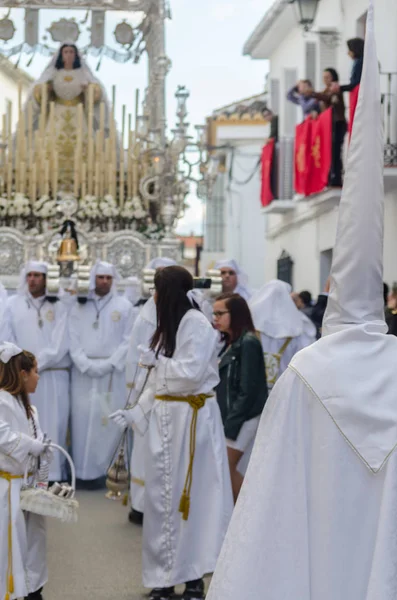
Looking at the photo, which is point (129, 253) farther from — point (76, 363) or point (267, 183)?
point (267, 183)

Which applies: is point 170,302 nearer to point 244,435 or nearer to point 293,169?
point 244,435

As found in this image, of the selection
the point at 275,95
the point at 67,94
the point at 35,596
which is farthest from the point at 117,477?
the point at 275,95

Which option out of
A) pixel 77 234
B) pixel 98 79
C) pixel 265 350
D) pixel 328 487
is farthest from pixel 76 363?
pixel 328 487

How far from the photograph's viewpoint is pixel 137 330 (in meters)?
9.12

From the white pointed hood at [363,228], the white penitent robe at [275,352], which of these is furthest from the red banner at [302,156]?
the white pointed hood at [363,228]

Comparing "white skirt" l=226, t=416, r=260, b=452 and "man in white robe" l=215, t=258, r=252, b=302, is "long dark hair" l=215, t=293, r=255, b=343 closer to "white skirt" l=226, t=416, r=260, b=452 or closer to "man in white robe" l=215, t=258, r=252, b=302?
"white skirt" l=226, t=416, r=260, b=452

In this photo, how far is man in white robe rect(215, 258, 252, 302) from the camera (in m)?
11.5

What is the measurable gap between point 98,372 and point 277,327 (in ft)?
6.57


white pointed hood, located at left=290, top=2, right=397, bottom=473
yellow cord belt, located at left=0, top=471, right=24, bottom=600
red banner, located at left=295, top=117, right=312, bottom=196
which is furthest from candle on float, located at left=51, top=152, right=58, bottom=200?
white pointed hood, located at left=290, top=2, right=397, bottom=473

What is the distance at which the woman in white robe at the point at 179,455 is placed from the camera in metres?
6.78

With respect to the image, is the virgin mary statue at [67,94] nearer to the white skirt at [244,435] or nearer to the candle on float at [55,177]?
the candle on float at [55,177]

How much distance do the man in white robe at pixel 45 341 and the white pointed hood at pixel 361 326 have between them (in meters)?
7.68

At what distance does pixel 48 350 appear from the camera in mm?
11000

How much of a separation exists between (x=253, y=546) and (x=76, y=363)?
25.8ft
